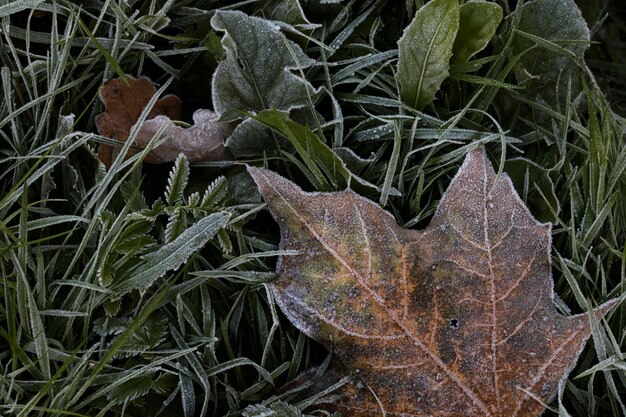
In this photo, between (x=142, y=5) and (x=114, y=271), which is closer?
(x=114, y=271)

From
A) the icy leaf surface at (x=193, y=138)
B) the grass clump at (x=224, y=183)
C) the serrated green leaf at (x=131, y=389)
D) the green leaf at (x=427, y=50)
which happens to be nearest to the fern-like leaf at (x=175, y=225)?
the grass clump at (x=224, y=183)

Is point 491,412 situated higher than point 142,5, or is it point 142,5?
point 142,5

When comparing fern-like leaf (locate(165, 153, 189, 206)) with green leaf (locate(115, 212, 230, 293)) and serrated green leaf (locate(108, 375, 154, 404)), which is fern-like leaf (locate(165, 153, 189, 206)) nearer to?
green leaf (locate(115, 212, 230, 293))

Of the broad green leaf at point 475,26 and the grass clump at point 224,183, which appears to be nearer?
the grass clump at point 224,183

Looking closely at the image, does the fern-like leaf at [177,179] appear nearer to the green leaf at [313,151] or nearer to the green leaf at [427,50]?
the green leaf at [313,151]

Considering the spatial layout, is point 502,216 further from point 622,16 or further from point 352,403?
point 622,16

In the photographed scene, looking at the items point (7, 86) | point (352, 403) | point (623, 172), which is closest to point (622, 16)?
point (623, 172)

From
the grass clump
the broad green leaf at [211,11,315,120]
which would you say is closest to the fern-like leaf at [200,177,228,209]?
the grass clump
